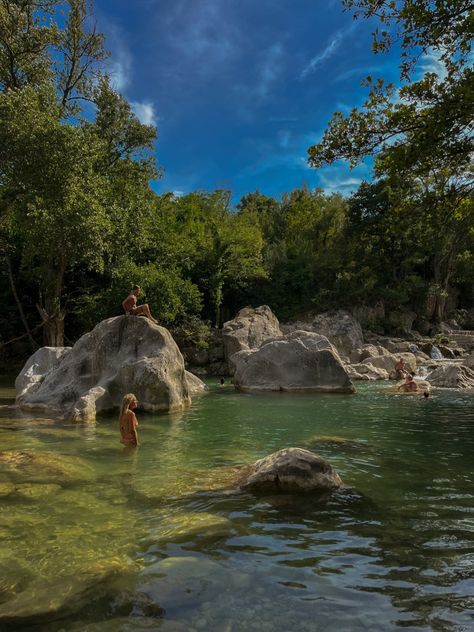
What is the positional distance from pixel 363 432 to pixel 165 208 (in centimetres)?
2874

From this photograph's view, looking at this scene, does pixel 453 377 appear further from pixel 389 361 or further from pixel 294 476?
pixel 294 476

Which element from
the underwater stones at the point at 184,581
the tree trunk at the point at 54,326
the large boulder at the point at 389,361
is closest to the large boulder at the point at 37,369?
the tree trunk at the point at 54,326

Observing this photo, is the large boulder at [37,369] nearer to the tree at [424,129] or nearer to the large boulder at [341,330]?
the tree at [424,129]

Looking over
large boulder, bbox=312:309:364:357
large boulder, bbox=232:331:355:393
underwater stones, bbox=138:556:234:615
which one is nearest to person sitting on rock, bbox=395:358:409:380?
large boulder, bbox=232:331:355:393

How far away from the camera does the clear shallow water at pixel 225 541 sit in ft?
13.0

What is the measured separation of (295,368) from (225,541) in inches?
673

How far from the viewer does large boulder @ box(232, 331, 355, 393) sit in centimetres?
2188

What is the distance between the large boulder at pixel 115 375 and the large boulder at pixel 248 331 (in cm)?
1363

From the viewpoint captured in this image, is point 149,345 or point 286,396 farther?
point 286,396

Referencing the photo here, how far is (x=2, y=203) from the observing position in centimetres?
2364

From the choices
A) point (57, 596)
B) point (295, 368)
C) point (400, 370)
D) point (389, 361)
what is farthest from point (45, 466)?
point (389, 361)

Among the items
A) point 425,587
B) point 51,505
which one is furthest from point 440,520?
point 51,505

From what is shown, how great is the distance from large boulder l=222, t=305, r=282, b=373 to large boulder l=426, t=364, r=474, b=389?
10035 millimetres

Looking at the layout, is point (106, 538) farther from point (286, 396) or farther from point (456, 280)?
point (456, 280)
